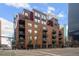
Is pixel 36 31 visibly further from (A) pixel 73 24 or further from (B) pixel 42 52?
(A) pixel 73 24

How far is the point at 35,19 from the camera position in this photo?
11.5 metres

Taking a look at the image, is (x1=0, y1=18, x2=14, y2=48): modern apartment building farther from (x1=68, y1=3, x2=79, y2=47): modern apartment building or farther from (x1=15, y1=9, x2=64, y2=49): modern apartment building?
(x1=68, y1=3, x2=79, y2=47): modern apartment building

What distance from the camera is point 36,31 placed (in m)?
11.5

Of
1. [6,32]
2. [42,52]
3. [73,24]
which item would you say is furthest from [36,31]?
[73,24]

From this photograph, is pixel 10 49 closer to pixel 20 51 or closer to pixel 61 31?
pixel 20 51

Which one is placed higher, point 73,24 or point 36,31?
point 73,24

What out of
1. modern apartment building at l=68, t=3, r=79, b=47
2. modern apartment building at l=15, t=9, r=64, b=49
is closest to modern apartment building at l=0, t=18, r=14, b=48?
modern apartment building at l=15, t=9, r=64, b=49

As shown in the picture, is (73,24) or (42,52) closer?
(42,52)

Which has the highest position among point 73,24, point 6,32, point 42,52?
point 73,24

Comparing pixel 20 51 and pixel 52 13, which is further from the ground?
pixel 52 13

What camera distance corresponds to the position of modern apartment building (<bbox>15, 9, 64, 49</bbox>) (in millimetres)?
11445

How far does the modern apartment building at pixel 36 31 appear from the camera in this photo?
37.6ft

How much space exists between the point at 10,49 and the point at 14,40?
195mm

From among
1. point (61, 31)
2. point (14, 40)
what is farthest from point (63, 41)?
point (14, 40)
